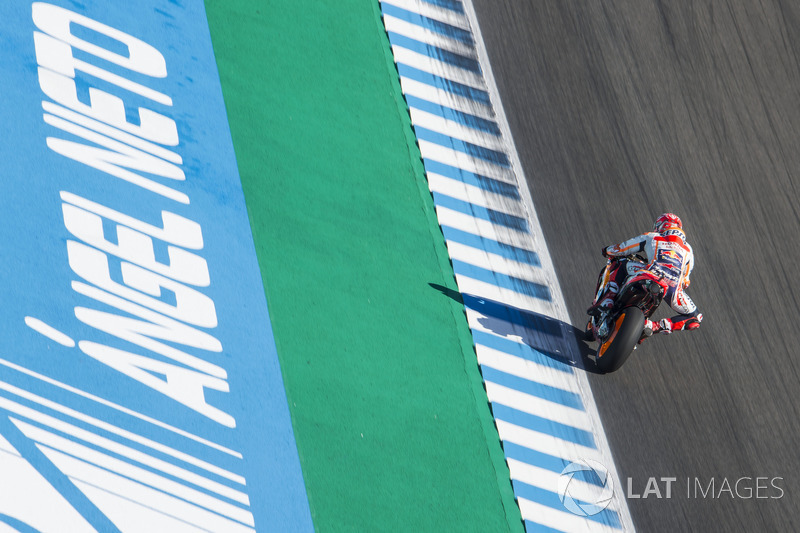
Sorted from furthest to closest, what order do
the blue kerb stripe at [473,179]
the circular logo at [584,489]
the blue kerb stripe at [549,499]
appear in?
the blue kerb stripe at [473,179], the circular logo at [584,489], the blue kerb stripe at [549,499]

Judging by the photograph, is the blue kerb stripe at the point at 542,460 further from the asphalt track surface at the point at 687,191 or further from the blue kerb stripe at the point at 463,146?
the blue kerb stripe at the point at 463,146

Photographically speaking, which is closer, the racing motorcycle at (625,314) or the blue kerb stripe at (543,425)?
the blue kerb stripe at (543,425)

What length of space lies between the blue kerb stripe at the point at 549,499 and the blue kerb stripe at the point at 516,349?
1.38 m

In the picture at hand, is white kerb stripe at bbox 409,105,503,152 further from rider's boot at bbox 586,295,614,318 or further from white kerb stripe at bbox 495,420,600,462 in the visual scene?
white kerb stripe at bbox 495,420,600,462

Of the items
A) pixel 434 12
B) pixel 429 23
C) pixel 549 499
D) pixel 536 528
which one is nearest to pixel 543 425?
pixel 549 499

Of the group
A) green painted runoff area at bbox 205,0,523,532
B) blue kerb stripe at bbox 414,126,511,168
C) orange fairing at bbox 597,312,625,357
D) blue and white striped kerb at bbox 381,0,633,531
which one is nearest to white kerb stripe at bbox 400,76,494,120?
blue and white striped kerb at bbox 381,0,633,531

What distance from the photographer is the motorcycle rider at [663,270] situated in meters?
7.98

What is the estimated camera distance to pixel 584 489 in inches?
298

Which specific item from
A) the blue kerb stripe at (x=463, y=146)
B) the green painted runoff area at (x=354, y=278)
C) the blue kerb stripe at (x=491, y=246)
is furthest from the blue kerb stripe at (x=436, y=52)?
the blue kerb stripe at (x=491, y=246)

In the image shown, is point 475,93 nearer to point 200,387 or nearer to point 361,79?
point 361,79

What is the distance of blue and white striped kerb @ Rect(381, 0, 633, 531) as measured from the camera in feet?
24.9

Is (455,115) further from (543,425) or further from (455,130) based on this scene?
(543,425)

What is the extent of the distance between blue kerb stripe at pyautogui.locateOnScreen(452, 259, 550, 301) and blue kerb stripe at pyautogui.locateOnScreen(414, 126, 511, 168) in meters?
1.65

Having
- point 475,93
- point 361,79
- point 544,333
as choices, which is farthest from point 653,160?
point 361,79
